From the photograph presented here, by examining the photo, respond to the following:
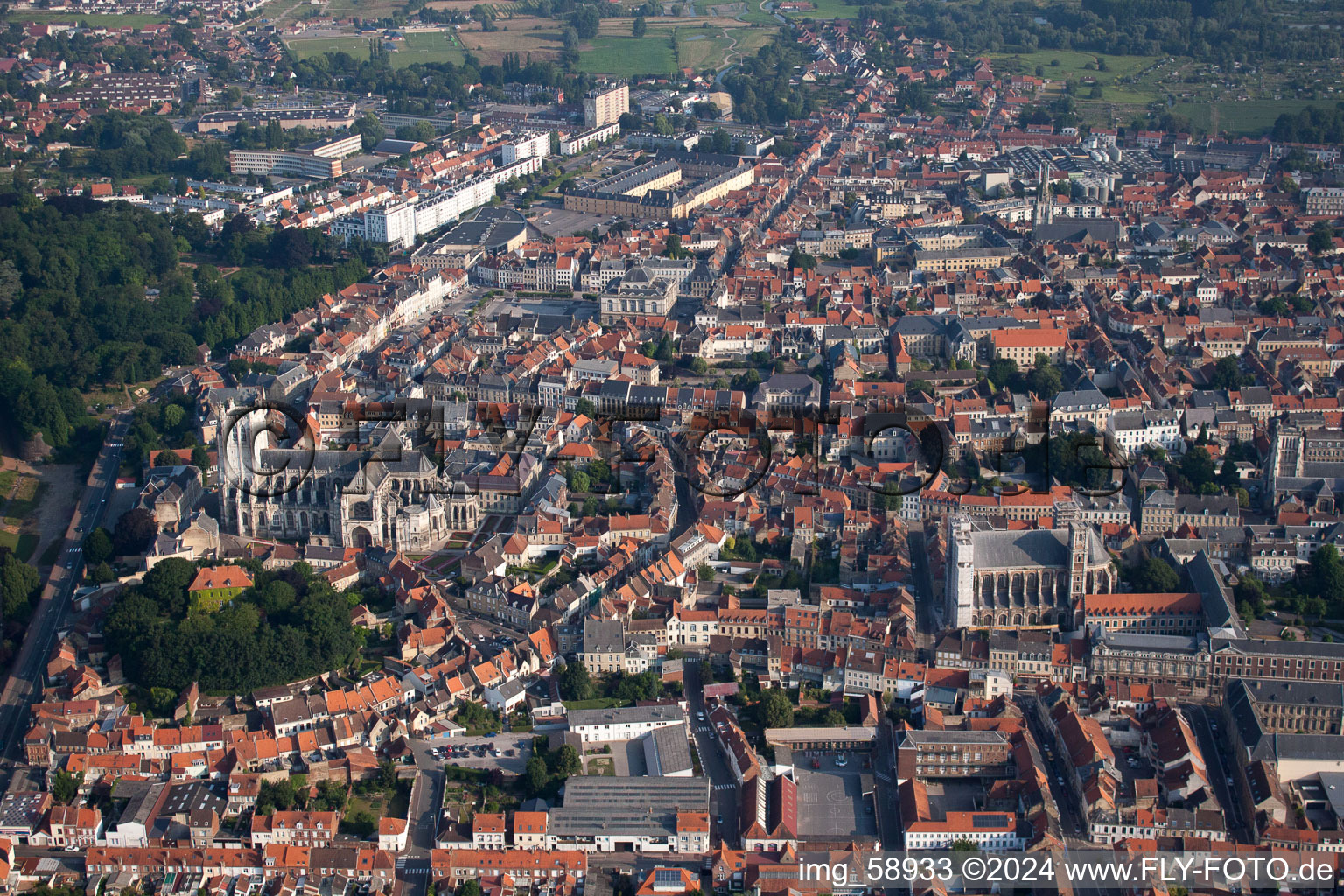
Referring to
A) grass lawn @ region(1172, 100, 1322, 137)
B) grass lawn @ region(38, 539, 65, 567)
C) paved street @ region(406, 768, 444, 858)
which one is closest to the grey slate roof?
paved street @ region(406, 768, 444, 858)

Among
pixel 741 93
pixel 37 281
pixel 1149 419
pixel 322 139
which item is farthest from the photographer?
pixel 741 93

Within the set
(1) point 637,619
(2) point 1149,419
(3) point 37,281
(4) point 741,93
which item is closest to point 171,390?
(3) point 37,281

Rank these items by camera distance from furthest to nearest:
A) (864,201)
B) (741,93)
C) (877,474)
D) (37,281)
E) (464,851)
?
1. (741,93)
2. (864,201)
3. (37,281)
4. (877,474)
5. (464,851)

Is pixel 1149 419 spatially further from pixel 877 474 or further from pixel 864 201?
pixel 864 201

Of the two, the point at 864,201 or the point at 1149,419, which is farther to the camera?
the point at 864,201

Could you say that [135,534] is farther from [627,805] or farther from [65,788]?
[627,805]

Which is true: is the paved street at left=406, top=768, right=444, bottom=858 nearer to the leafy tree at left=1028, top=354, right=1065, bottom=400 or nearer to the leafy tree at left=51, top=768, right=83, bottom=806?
the leafy tree at left=51, top=768, right=83, bottom=806
